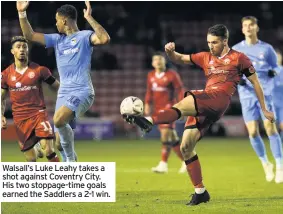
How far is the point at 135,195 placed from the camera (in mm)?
8938

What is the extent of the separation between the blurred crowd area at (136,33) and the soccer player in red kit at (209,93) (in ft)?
54.5

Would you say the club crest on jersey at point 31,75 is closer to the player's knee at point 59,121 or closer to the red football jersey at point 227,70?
the player's knee at point 59,121

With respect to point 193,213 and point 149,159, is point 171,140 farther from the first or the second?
point 193,213

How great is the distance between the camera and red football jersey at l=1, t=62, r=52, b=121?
377 inches

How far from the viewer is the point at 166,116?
297 inches

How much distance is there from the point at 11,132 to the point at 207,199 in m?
14.3

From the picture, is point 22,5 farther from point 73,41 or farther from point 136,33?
point 136,33

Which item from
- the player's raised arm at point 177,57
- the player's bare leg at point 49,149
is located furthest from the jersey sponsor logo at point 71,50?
the player's bare leg at point 49,149

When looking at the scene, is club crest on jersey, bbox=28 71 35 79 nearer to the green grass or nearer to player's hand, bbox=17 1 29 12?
player's hand, bbox=17 1 29 12

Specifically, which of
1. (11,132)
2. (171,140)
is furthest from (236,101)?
(171,140)

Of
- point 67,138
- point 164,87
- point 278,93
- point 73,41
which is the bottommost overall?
point 67,138

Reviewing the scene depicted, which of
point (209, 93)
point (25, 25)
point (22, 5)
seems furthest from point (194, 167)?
point (22, 5)

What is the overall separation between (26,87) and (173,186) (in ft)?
7.95

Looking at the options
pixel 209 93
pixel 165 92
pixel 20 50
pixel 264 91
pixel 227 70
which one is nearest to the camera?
pixel 209 93
